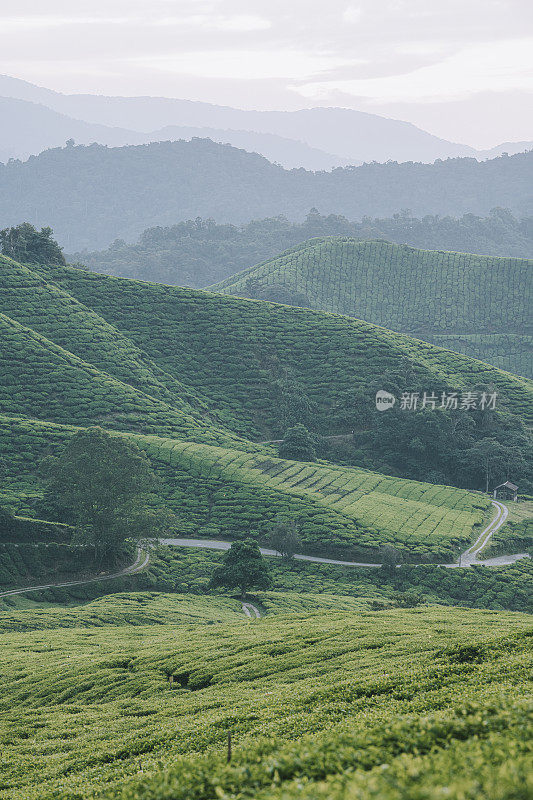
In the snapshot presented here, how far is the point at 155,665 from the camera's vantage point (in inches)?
968

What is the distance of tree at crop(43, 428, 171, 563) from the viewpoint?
50.0 meters

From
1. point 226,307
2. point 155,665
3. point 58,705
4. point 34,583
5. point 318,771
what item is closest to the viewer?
point 318,771

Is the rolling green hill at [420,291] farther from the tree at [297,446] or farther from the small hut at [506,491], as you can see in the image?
the tree at [297,446]

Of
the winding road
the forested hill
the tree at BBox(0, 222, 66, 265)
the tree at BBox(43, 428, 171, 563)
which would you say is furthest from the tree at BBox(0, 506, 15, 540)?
the tree at BBox(0, 222, 66, 265)

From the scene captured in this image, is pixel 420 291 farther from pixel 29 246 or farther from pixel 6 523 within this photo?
pixel 6 523

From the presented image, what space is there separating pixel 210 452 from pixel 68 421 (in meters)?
15.7

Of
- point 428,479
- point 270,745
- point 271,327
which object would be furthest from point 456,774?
point 271,327

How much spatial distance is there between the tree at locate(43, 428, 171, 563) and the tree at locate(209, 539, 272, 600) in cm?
655

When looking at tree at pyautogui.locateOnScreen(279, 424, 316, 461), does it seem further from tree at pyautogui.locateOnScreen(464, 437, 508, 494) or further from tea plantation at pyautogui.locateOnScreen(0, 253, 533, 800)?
tree at pyautogui.locateOnScreen(464, 437, 508, 494)

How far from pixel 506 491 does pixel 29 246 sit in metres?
80.0

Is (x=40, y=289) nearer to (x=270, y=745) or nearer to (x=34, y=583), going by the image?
(x=34, y=583)

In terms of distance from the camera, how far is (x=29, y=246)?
11138 cm

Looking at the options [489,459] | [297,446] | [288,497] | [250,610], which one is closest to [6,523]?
[250,610]

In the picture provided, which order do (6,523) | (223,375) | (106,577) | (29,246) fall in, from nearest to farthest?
1. (6,523)
2. (106,577)
3. (223,375)
4. (29,246)
